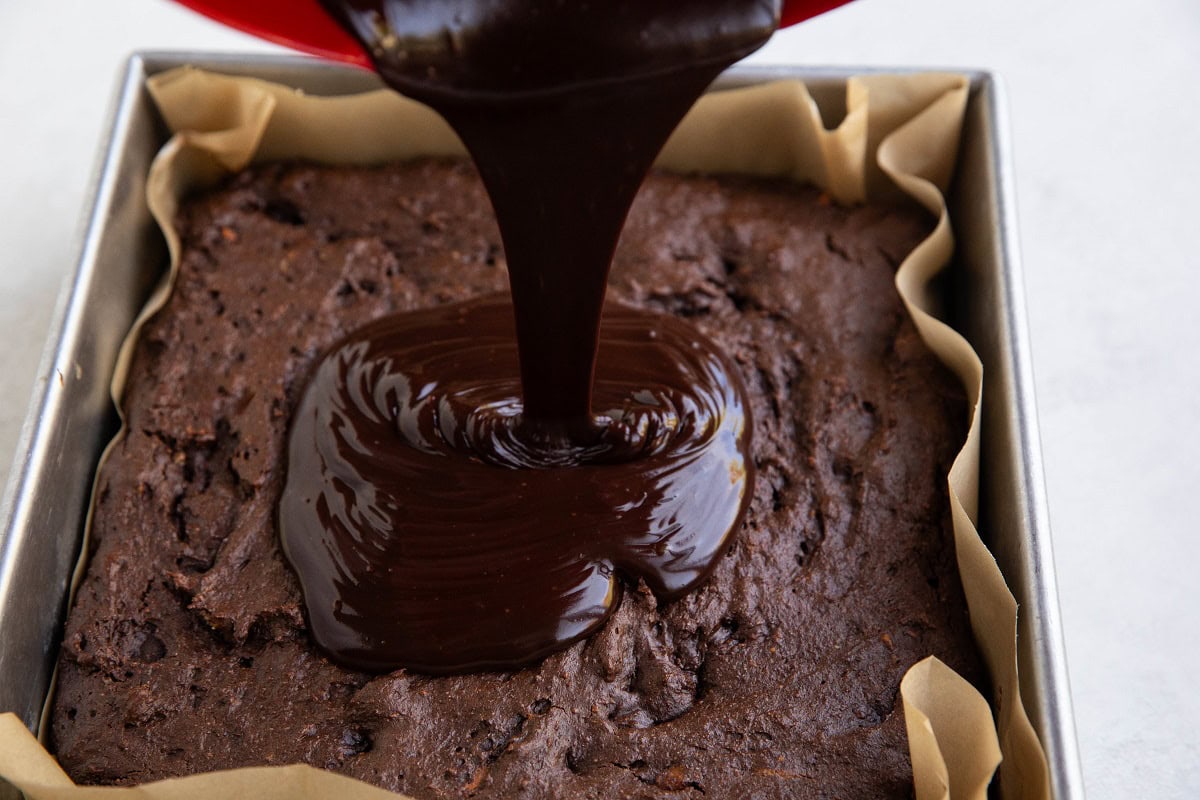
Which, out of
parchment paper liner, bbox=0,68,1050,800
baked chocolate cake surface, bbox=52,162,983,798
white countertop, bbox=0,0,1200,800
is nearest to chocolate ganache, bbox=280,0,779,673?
baked chocolate cake surface, bbox=52,162,983,798

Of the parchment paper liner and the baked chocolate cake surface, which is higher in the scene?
the parchment paper liner

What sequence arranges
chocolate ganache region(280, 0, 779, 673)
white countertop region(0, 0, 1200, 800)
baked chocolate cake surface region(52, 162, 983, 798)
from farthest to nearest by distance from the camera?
1. white countertop region(0, 0, 1200, 800)
2. baked chocolate cake surface region(52, 162, 983, 798)
3. chocolate ganache region(280, 0, 779, 673)

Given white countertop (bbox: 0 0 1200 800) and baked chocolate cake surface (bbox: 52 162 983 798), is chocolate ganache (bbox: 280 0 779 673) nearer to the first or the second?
baked chocolate cake surface (bbox: 52 162 983 798)

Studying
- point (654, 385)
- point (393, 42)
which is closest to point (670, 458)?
point (654, 385)

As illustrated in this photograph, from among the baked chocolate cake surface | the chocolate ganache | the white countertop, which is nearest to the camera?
the chocolate ganache

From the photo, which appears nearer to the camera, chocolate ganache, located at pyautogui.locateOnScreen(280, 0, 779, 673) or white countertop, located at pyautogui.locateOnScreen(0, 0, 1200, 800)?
chocolate ganache, located at pyautogui.locateOnScreen(280, 0, 779, 673)

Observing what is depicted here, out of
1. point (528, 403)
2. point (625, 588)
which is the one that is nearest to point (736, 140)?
point (528, 403)
